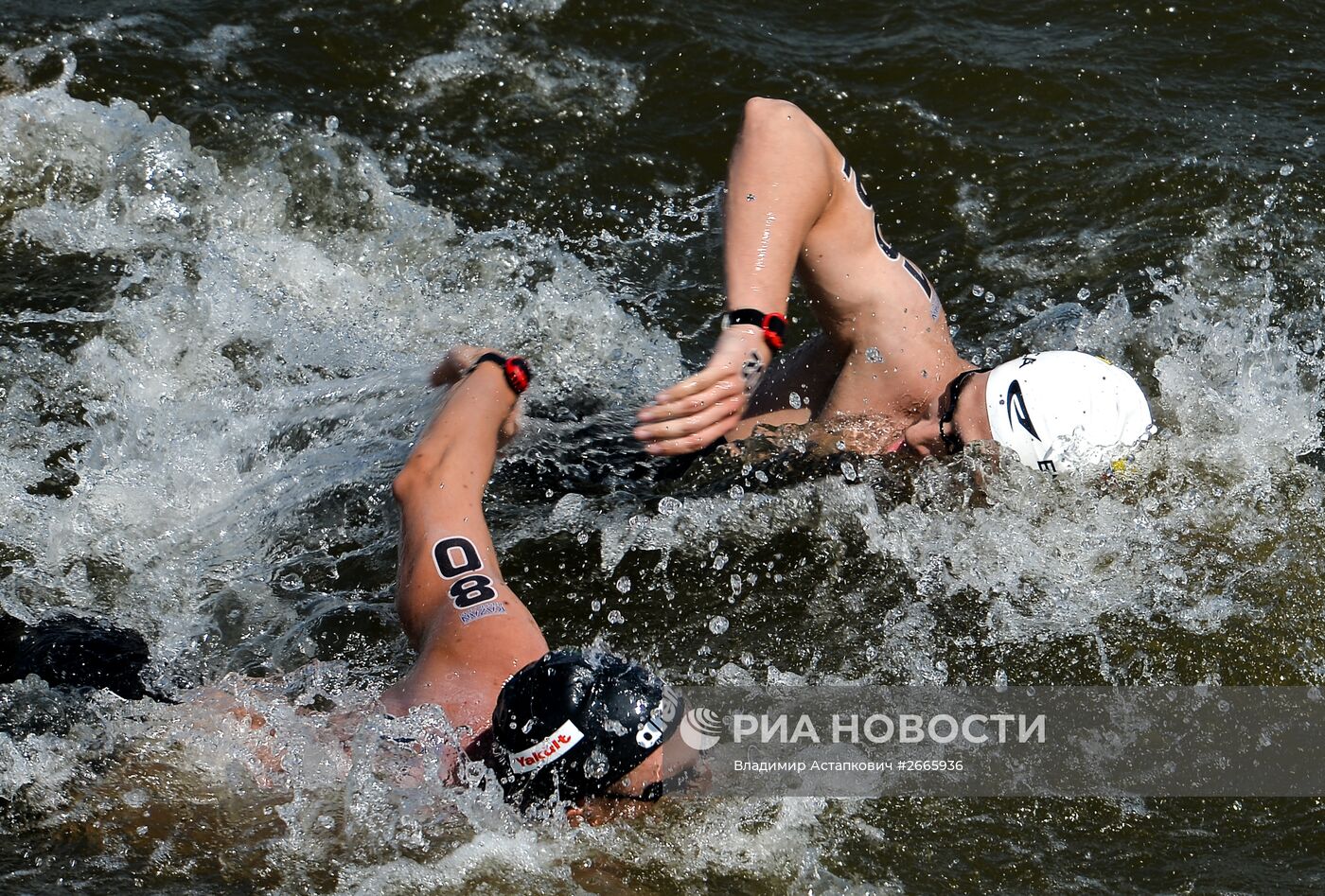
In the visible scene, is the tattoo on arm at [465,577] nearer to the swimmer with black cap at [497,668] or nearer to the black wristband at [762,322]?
the swimmer with black cap at [497,668]

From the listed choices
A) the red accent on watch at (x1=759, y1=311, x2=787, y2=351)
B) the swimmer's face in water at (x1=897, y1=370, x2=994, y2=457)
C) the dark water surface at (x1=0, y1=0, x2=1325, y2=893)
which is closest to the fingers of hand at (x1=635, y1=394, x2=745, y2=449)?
the red accent on watch at (x1=759, y1=311, x2=787, y2=351)

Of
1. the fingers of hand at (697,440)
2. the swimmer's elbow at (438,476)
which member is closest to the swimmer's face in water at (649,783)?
the fingers of hand at (697,440)

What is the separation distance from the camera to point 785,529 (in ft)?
18.2

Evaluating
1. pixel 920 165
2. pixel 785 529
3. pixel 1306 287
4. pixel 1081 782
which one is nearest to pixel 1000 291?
pixel 920 165

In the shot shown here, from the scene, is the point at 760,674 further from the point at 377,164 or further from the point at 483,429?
the point at 377,164

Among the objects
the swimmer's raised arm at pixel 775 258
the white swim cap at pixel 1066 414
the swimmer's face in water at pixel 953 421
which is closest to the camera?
the swimmer's raised arm at pixel 775 258

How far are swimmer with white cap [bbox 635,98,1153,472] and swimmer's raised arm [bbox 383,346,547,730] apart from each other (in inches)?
23.3

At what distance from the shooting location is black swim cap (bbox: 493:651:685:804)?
3426mm

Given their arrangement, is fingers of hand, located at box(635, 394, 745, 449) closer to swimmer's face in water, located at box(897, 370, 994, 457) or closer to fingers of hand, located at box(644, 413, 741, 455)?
fingers of hand, located at box(644, 413, 741, 455)

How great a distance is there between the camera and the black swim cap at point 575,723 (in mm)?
3426

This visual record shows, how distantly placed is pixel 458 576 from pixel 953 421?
2.00m

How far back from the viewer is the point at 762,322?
412 cm

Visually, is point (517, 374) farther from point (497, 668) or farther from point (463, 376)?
point (497, 668)

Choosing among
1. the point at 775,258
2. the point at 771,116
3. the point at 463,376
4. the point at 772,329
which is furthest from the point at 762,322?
the point at 463,376
